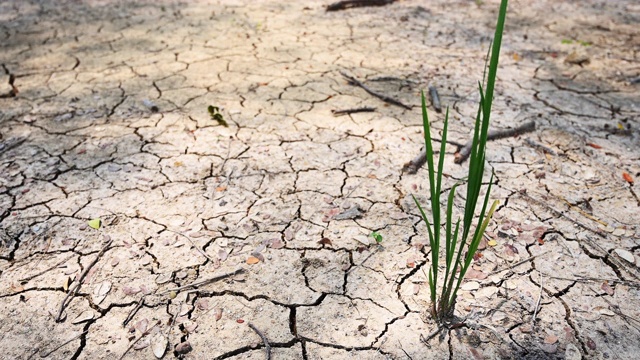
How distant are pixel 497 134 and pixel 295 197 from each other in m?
1.30

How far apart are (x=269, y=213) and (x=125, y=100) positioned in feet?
5.31

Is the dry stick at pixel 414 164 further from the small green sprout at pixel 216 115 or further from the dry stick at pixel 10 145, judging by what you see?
the dry stick at pixel 10 145

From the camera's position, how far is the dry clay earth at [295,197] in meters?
Result: 1.71

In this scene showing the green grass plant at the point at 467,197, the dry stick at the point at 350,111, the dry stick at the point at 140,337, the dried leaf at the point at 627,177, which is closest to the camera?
the green grass plant at the point at 467,197

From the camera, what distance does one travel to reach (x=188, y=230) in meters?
2.16

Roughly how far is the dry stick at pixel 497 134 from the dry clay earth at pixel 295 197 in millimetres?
68

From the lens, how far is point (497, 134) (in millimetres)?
2834

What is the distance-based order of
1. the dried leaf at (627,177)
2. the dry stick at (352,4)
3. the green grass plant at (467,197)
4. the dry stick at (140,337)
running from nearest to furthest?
the green grass plant at (467,197) → the dry stick at (140,337) → the dried leaf at (627,177) → the dry stick at (352,4)

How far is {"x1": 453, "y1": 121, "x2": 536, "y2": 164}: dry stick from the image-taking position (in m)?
2.63

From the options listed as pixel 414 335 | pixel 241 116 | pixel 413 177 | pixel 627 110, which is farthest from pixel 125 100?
pixel 627 110

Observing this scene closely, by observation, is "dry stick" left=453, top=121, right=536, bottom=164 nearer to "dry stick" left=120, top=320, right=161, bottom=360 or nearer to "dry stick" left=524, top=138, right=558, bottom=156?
Answer: "dry stick" left=524, top=138, right=558, bottom=156

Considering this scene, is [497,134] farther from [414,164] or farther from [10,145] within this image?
[10,145]

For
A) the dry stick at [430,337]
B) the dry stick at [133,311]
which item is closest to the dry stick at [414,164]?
the dry stick at [430,337]

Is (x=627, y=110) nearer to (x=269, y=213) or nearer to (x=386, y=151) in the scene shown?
(x=386, y=151)
